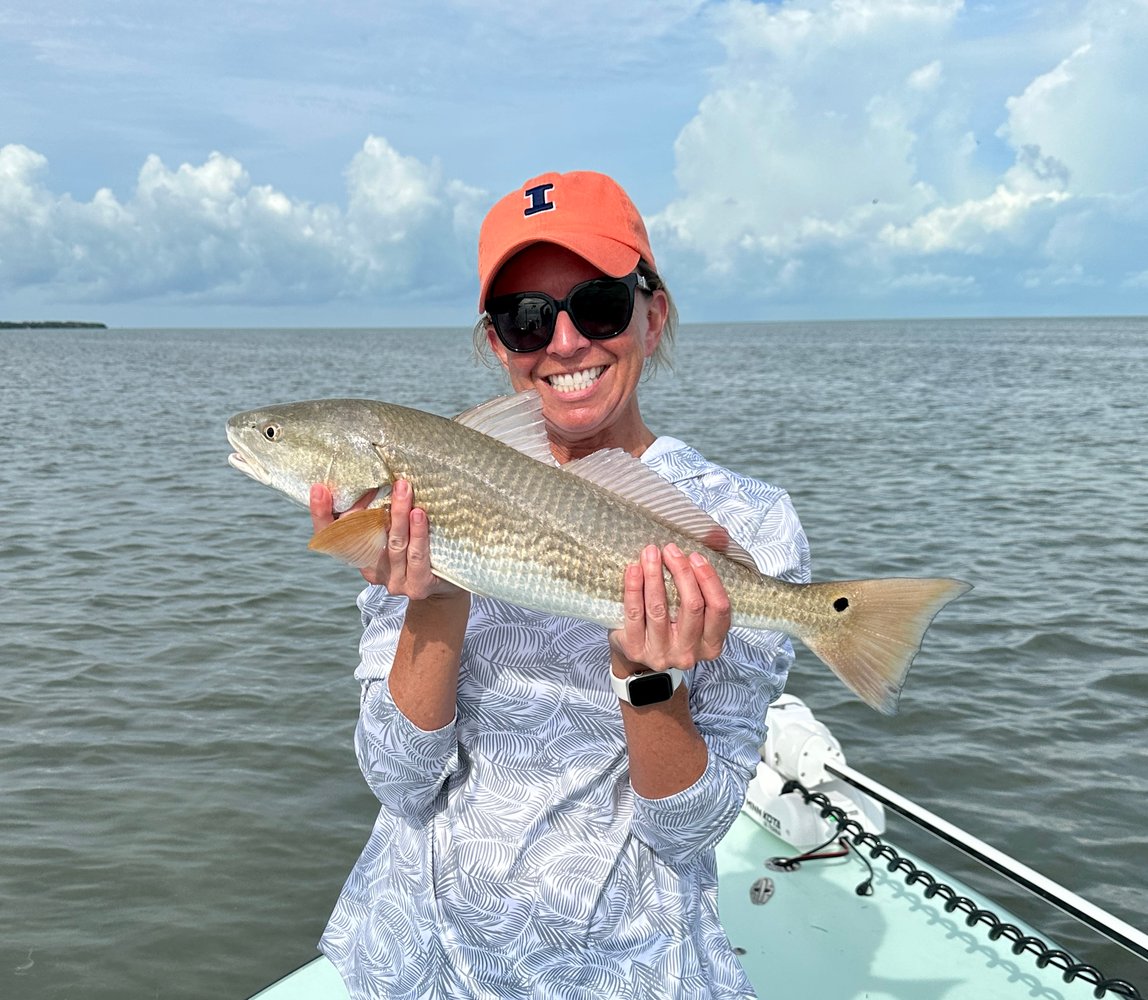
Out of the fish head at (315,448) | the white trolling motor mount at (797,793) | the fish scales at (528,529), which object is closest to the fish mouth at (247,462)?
the fish head at (315,448)

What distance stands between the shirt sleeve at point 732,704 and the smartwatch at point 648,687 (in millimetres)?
274

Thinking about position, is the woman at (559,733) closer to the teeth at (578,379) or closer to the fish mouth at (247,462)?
the teeth at (578,379)

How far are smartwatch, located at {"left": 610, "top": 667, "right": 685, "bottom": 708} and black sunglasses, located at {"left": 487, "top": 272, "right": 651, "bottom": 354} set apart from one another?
1.06 meters

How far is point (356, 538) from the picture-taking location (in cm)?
264

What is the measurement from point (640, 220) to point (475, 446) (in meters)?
0.95

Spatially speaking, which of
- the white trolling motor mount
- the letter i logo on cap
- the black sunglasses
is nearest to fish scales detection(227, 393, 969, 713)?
the black sunglasses

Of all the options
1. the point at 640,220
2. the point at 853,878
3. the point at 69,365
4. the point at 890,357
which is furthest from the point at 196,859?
the point at 890,357

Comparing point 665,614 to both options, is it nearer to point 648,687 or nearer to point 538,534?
point 648,687

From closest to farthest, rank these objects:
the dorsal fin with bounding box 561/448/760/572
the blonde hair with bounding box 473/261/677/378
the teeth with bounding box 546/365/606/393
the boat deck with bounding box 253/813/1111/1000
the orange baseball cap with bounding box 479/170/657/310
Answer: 1. the dorsal fin with bounding box 561/448/760/572
2. the orange baseball cap with bounding box 479/170/657/310
3. the teeth with bounding box 546/365/606/393
4. the blonde hair with bounding box 473/261/677/378
5. the boat deck with bounding box 253/813/1111/1000

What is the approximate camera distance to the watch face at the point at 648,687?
260 centimetres

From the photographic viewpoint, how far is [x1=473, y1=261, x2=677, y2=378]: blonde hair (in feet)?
11.1

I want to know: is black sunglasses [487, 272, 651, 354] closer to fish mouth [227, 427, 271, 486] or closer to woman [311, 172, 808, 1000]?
woman [311, 172, 808, 1000]

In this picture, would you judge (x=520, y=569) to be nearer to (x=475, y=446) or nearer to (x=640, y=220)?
(x=475, y=446)

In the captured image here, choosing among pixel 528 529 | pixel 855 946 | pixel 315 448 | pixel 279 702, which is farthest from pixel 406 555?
pixel 279 702
